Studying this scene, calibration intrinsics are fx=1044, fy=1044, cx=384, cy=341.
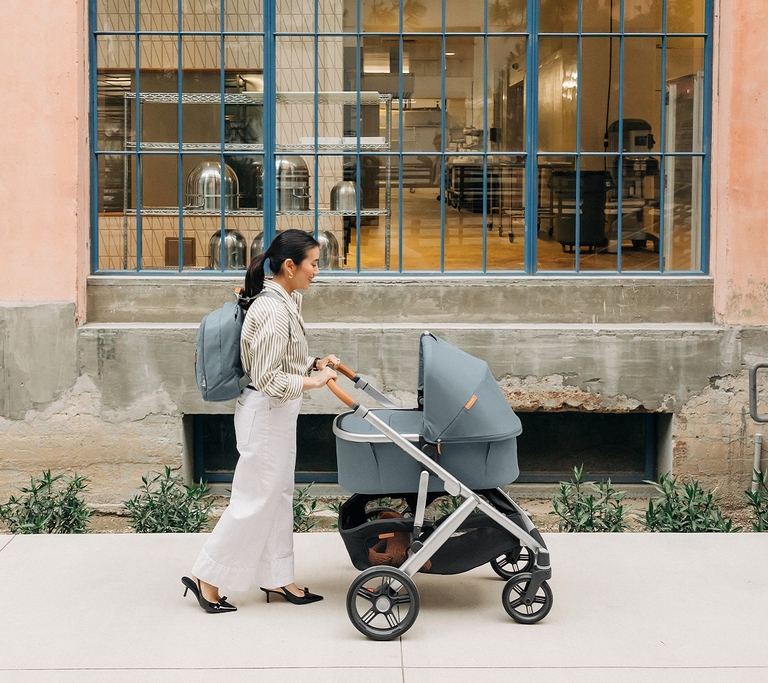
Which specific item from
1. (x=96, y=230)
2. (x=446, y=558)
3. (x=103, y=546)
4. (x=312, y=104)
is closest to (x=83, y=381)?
(x=96, y=230)

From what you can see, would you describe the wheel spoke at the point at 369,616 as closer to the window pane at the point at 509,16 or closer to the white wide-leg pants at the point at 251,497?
the white wide-leg pants at the point at 251,497

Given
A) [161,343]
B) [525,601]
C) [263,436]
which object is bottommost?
[525,601]

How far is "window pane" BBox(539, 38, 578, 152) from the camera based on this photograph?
26.2 feet

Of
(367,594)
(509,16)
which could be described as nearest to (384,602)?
(367,594)

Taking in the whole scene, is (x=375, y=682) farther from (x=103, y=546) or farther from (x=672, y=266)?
(x=672, y=266)

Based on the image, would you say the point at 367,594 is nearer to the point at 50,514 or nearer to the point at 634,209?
the point at 50,514

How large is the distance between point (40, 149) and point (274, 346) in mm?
3781

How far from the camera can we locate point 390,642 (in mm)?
4723

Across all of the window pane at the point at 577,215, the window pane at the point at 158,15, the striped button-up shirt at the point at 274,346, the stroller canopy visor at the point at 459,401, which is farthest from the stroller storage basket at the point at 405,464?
the window pane at the point at 158,15

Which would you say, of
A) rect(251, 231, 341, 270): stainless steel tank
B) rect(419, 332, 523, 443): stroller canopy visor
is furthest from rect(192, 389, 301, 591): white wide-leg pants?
rect(251, 231, 341, 270): stainless steel tank

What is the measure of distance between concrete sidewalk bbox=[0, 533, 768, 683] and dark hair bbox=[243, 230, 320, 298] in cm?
161

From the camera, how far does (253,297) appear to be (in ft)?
16.3

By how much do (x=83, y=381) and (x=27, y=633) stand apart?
309 centimetres

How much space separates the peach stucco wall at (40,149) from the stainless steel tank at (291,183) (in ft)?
4.86
